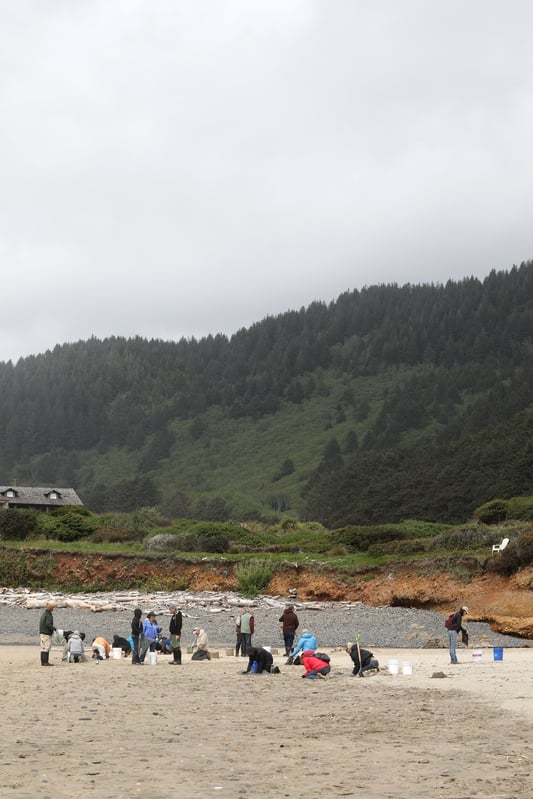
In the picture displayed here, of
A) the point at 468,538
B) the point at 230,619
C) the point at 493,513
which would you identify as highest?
the point at 493,513

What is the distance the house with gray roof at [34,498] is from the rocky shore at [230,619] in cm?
5340

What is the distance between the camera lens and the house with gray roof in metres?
99.6

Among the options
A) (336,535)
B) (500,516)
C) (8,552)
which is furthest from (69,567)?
(500,516)

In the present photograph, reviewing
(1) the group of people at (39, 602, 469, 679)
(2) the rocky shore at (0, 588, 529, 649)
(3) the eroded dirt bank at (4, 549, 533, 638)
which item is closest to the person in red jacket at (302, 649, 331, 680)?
(1) the group of people at (39, 602, 469, 679)

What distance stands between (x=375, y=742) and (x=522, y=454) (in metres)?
85.5

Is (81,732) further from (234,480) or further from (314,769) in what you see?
(234,480)

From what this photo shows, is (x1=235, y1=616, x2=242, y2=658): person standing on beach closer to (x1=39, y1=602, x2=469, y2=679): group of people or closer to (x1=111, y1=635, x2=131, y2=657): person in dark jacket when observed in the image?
(x1=39, y1=602, x2=469, y2=679): group of people

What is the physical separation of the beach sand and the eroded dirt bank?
14.8m

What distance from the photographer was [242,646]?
25562 millimetres

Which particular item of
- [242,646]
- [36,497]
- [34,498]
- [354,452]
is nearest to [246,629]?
[242,646]

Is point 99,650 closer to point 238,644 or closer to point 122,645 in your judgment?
point 122,645

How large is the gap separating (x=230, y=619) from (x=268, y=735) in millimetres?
25249

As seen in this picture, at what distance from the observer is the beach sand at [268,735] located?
914 centimetres

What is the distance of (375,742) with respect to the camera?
11.6m
